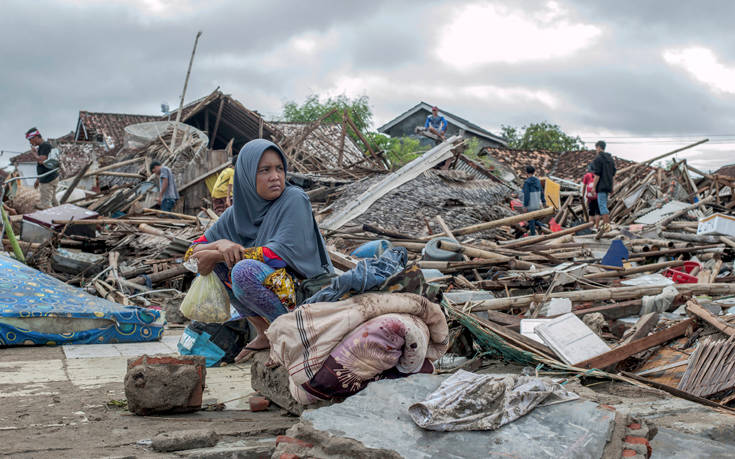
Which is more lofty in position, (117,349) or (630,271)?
(630,271)

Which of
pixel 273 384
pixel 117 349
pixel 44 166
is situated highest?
pixel 44 166

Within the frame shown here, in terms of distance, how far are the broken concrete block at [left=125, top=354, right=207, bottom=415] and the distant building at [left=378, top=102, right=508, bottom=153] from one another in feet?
106

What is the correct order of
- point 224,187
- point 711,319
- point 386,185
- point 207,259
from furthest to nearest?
point 386,185 < point 224,187 < point 711,319 < point 207,259

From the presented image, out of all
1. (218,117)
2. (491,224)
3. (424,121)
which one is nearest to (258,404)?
(491,224)

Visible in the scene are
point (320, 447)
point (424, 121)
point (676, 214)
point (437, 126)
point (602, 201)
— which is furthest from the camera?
point (424, 121)

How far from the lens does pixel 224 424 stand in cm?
281

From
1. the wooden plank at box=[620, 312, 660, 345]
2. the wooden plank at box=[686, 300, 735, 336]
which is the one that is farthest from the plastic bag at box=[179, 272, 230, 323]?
the wooden plank at box=[686, 300, 735, 336]

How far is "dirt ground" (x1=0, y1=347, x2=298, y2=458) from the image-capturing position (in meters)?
2.32

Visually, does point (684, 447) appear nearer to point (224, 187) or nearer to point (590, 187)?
point (224, 187)

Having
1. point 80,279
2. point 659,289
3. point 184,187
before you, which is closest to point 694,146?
point 659,289

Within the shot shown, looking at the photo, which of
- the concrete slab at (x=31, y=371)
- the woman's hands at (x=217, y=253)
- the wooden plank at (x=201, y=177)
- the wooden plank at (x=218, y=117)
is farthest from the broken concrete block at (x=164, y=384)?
the wooden plank at (x=218, y=117)

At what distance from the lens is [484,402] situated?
221 cm

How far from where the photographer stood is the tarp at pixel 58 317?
4637 millimetres

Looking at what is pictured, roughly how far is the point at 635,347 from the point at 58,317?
13.6ft
